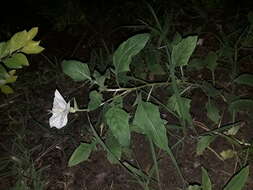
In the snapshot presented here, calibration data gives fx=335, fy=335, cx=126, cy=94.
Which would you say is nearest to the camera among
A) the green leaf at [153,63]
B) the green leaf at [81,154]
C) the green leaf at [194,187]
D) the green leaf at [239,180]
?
the green leaf at [239,180]

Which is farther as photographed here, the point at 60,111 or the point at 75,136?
the point at 75,136

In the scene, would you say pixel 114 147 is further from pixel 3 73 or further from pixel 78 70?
pixel 3 73

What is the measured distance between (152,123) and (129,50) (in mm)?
280

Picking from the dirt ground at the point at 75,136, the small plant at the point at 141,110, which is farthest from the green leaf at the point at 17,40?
the dirt ground at the point at 75,136

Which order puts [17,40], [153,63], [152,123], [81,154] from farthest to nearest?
[153,63] < [81,154] < [152,123] < [17,40]

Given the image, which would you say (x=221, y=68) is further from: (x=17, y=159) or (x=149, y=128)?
(x=17, y=159)

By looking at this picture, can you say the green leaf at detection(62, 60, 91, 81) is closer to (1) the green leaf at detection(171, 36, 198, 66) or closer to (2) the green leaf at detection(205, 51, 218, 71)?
(1) the green leaf at detection(171, 36, 198, 66)

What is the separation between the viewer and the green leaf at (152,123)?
114 centimetres

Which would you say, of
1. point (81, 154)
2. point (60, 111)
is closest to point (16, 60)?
point (60, 111)

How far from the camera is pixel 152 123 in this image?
3.76 feet

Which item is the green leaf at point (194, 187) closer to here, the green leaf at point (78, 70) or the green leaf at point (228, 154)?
the green leaf at point (228, 154)

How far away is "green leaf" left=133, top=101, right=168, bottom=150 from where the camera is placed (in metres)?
1.14

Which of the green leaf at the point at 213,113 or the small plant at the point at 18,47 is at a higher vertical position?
the small plant at the point at 18,47

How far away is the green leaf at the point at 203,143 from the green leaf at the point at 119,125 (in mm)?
390
